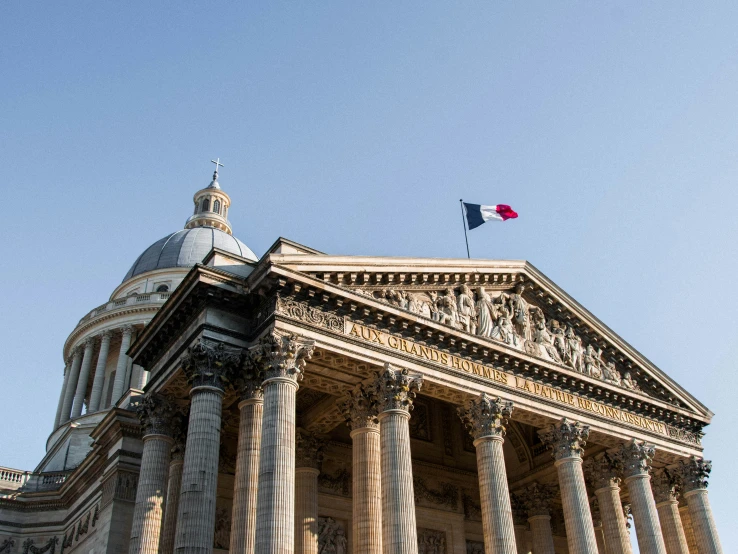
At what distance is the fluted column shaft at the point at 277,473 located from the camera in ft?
64.1

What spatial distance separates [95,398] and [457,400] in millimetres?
30691

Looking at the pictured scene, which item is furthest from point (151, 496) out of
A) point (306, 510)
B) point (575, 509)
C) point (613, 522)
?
point (613, 522)

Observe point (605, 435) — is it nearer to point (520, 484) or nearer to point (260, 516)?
point (520, 484)

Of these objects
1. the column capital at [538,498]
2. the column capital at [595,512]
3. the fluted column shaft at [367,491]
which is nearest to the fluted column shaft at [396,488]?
the fluted column shaft at [367,491]

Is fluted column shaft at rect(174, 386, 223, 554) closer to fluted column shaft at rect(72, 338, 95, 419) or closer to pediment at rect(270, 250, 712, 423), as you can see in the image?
pediment at rect(270, 250, 712, 423)

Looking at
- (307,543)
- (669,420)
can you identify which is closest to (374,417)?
(307,543)

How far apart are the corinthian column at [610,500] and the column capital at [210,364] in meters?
17.3

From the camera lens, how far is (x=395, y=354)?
2495 centimetres

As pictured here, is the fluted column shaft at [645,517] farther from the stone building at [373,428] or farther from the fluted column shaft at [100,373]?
the fluted column shaft at [100,373]

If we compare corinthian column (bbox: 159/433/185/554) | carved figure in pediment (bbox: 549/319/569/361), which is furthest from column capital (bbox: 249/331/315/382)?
carved figure in pediment (bbox: 549/319/569/361)

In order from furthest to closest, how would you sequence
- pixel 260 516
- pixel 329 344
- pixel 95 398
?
pixel 95 398 < pixel 329 344 < pixel 260 516

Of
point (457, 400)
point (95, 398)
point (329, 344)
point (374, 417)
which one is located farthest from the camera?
point (95, 398)

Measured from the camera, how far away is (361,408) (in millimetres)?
25281

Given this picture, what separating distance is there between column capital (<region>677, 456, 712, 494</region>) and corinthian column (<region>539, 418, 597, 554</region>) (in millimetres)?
6855
